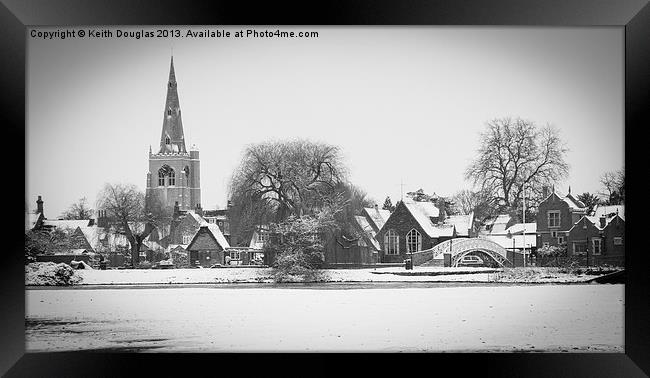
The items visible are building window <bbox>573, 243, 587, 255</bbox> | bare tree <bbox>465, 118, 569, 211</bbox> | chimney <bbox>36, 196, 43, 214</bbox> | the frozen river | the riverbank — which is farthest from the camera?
the riverbank

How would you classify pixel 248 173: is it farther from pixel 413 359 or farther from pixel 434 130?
pixel 413 359

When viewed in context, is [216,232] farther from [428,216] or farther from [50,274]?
[428,216]

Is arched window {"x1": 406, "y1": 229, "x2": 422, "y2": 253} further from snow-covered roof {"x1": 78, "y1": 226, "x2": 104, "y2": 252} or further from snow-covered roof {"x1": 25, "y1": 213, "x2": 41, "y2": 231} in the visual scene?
snow-covered roof {"x1": 25, "y1": 213, "x2": 41, "y2": 231}

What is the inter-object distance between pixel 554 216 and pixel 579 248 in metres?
0.64

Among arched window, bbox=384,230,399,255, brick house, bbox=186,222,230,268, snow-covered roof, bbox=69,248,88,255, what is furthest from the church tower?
arched window, bbox=384,230,399,255

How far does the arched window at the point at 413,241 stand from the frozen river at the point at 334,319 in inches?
24.0

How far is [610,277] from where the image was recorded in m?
12.9

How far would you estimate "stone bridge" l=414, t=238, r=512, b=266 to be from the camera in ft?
43.4

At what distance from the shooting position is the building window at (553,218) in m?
13.1

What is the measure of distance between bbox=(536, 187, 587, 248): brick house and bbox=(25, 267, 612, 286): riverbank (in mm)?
570

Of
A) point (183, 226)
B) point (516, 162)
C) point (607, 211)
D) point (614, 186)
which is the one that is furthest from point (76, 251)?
point (614, 186)

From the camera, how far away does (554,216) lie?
13078mm

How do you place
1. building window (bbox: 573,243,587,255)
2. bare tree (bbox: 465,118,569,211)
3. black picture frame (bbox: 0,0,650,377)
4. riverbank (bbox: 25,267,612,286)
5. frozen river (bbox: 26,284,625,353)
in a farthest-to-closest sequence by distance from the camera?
riverbank (bbox: 25,267,612,286)
building window (bbox: 573,243,587,255)
bare tree (bbox: 465,118,569,211)
frozen river (bbox: 26,284,625,353)
black picture frame (bbox: 0,0,650,377)
